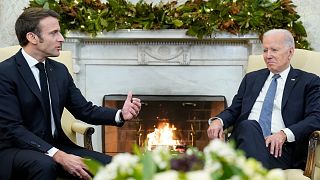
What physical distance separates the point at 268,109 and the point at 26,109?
129 centimetres

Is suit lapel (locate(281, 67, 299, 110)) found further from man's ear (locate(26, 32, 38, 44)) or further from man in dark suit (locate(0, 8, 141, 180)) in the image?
man's ear (locate(26, 32, 38, 44))

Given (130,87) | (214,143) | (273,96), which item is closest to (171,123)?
(130,87)

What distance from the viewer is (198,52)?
4.41m

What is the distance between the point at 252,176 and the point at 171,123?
334cm

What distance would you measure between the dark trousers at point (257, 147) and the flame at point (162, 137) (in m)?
1.55

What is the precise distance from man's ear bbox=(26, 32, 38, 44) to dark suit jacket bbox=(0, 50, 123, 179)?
0.09m

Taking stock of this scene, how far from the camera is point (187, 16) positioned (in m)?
4.13

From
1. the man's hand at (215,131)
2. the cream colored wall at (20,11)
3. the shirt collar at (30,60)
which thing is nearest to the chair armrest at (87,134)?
the shirt collar at (30,60)

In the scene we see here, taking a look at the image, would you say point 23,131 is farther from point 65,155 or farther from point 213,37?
point 213,37

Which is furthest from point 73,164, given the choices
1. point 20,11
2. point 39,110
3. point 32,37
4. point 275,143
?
point 20,11

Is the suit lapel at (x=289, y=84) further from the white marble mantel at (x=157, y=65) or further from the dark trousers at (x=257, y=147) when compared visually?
the white marble mantel at (x=157, y=65)

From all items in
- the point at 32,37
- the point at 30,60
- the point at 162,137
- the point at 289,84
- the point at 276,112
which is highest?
the point at 32,37

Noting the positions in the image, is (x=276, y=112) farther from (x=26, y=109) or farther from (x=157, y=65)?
(x=157, y=65)

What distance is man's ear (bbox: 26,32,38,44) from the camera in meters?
2.80
